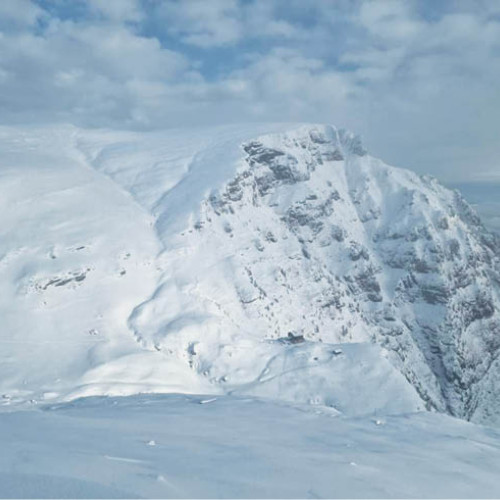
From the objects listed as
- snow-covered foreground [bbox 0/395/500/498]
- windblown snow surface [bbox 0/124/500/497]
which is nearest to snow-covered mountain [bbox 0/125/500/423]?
windblown snow surface [bbox 0/124/500/497]

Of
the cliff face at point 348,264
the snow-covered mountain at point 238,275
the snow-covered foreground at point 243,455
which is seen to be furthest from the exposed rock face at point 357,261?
the snow-covered foreground at point 243,455

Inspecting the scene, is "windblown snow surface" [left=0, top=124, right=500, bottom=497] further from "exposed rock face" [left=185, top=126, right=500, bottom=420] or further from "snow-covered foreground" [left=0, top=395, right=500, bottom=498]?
"exposed rock face" [left=185, top=126, right=500, bottom=420]

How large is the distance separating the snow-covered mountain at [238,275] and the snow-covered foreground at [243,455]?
3402 centimetres

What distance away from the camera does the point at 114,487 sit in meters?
5.49

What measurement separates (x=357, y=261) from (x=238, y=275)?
46370 millimetres

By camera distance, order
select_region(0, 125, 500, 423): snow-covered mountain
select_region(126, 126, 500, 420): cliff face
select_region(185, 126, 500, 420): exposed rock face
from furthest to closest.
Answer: select_region(185, 126, 500, 420): exposed rock face → select_region(126, 126, 500, 420): cliff face → select_region(0, 125, 500, 423): snow-covered mountain

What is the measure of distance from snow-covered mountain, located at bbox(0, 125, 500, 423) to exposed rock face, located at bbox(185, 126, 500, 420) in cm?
45

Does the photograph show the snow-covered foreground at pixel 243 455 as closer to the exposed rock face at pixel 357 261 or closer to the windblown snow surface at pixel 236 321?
the windblown snow surface at pixel 236 321

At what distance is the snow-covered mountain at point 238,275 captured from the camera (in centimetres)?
5175

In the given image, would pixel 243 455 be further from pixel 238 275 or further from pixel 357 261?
pixel 357 261

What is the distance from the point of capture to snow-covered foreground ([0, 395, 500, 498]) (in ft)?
19.2

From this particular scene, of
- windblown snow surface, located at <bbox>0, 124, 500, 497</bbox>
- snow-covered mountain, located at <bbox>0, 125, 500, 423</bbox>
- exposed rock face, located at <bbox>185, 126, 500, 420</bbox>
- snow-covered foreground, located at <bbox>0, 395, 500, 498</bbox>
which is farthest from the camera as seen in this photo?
exposed rock face, located at <bbox>185, 126, 500, 420</bbox>

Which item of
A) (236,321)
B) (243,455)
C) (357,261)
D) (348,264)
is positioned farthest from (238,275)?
(243,455)

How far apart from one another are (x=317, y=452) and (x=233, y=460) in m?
1.87
